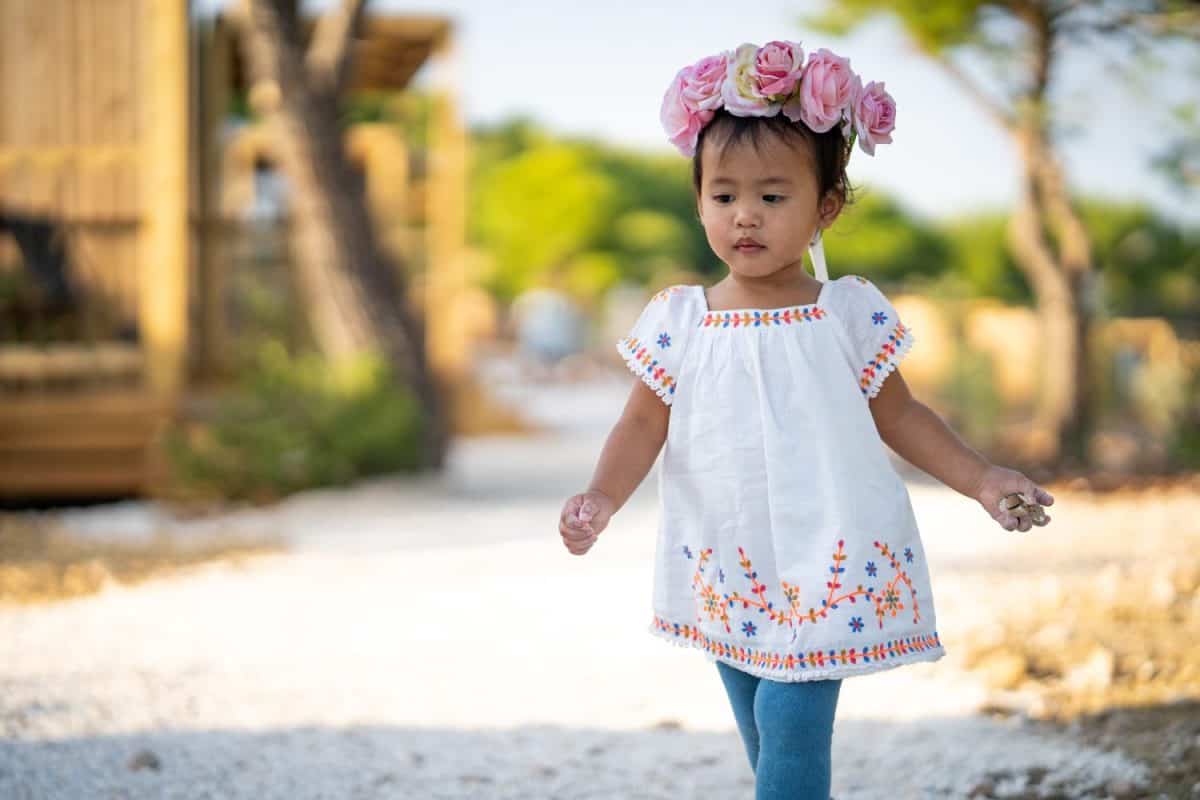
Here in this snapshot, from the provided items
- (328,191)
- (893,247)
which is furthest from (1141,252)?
(328,191)

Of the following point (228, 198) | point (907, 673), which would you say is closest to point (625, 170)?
point (228, 198)

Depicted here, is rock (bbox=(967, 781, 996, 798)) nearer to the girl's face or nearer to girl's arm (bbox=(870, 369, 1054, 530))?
girl's arm (bbox=(870, 369, 1054, 530))

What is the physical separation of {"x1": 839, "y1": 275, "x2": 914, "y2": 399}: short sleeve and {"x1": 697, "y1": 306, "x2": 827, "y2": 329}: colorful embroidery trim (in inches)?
2.2

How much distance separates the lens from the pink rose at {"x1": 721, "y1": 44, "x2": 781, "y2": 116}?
2178 mm

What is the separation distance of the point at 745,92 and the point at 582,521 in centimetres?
74

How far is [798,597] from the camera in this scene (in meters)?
2.15

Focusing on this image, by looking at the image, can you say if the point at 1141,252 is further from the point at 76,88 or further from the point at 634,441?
the point at 634,441

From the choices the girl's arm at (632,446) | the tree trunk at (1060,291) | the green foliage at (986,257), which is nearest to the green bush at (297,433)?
the tree trunk at (1060,291)

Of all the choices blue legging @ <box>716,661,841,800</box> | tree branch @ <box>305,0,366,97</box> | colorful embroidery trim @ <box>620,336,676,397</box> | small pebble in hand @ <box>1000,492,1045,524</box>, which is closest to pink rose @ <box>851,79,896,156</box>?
colorful embroidery trim @ <box>620,336,676,397</box>

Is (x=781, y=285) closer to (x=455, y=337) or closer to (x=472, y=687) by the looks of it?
(x=472, y=687)

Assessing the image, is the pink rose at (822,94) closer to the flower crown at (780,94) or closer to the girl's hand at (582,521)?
the flower crown at (780,94)

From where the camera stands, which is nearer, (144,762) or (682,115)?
(682,115)

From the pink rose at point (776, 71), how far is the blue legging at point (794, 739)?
0.94 metres

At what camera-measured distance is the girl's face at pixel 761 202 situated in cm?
220
